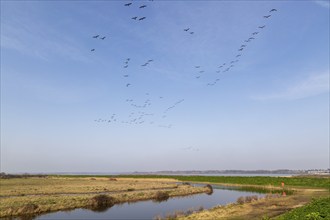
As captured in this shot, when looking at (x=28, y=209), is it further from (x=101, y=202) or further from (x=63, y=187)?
(x=63, y=187)

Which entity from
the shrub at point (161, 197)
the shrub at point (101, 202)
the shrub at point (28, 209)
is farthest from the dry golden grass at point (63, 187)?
the shrub at point (28, 209)

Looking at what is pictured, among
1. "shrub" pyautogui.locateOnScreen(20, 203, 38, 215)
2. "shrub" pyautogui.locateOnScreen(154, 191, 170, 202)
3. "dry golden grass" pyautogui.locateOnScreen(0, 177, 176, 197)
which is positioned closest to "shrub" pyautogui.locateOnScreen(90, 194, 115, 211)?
"shrub" pyautogui.locateOnScreen(20, 203, 38, 215)

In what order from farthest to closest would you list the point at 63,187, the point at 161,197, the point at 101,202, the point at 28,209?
1. the point at 63,187
2. the point at 161,197
3. the point at 101,202
4. the point at 28,209

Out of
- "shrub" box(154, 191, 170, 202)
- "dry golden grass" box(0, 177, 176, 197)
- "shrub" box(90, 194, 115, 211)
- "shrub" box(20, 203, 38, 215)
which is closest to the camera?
"shrub" box(20, 203, 38, 215)

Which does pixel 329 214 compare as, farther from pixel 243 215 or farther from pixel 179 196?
pixel 179 196

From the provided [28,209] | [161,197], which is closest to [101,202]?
[28,209]

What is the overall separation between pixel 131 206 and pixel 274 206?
21.9 meters

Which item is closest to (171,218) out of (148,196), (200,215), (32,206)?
(200,215)

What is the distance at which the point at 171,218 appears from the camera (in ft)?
108

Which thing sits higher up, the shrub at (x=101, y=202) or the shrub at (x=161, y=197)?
the shrub at (x=101, y=202)

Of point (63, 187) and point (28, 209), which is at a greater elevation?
point (28, 209)

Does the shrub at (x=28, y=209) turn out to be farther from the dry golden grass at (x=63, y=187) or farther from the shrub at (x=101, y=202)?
the dry golden grass at (x=63, y=187)

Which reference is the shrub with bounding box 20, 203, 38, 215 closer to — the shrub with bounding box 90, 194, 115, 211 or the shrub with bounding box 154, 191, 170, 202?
the shrub with bounding box 90, 194, 115, 211

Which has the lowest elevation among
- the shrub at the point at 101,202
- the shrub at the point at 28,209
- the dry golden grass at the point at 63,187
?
the dry golden grass at the point at 63,187
